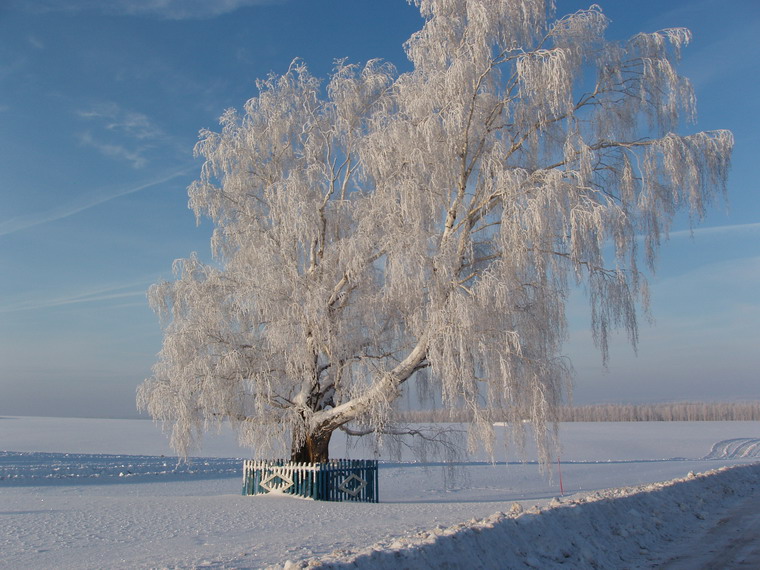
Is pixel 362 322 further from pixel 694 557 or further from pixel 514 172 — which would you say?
pixel 694 557

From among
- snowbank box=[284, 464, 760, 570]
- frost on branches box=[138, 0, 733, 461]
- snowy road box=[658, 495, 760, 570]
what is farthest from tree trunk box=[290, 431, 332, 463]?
snowy road box=[658, 495, 760, 570]

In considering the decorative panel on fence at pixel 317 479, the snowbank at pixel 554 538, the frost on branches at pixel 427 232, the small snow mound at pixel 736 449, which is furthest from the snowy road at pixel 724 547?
the small snow mound at pixel 736 449

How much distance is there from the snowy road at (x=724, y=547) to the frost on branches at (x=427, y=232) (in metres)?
3.46

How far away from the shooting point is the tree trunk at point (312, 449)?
1517 cm

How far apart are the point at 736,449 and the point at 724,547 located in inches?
1478

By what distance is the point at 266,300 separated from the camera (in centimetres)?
1419

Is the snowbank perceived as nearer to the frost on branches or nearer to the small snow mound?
the frost on branches

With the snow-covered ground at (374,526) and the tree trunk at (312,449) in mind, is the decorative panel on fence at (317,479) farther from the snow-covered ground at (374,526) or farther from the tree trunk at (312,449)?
the snow-covered ground at (374,526)

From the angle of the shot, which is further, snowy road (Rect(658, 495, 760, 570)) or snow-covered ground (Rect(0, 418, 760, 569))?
snowy road (Rect(658, 495, 760, 570))

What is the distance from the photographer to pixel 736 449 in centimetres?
4034

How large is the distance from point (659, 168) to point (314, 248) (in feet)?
26.4

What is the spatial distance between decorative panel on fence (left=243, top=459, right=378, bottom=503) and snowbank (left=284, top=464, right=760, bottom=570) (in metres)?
6.32

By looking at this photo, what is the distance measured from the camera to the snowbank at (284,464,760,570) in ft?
19.3

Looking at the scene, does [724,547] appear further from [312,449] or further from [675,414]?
[675,414]
